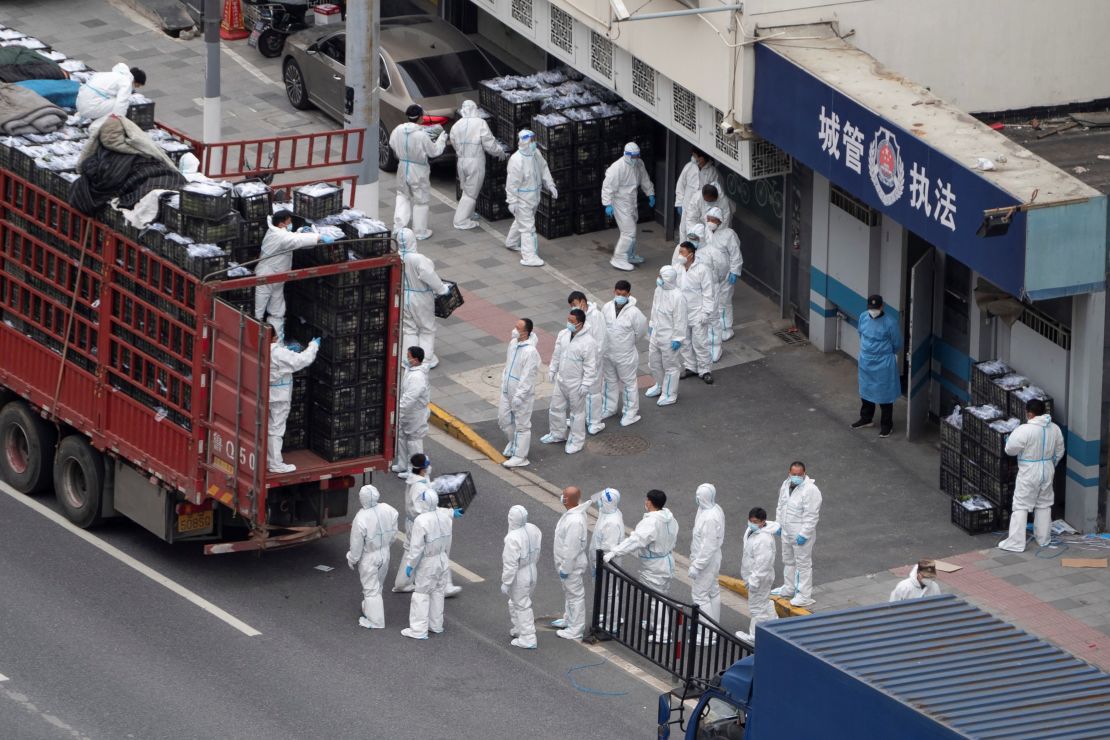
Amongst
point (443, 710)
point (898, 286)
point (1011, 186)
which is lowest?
point (443, 710)

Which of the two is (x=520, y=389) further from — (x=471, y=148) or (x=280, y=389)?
(x=471, y=148)

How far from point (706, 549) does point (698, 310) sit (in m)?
5.37

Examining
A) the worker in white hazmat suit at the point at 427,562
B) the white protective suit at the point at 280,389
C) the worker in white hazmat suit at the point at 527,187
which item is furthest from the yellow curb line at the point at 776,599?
the worker in white hazmat suit at the point at 527,187

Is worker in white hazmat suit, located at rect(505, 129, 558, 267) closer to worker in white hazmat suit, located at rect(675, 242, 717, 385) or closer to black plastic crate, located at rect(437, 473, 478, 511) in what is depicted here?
worker in white hazmat suit, located at rect(675, 242, 717, 385)

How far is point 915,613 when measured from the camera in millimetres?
15766

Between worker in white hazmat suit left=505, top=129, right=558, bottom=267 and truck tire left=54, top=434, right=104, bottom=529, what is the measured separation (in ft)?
25.8

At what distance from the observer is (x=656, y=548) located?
20.3m

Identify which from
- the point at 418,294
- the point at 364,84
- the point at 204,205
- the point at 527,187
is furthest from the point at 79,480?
the point at 527,187

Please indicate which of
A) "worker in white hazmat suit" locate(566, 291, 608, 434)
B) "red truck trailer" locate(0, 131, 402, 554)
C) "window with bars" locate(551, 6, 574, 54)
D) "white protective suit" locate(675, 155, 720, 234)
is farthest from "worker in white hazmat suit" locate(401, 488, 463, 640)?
"window with bars" locate(551, 6, 574, 54)

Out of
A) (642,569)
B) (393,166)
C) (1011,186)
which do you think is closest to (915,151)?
(1011,186)

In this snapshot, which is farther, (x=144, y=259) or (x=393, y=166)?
(x=393, y=166)

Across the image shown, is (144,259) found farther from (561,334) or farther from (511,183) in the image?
(511,183)

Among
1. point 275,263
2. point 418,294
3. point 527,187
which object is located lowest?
point 418,294

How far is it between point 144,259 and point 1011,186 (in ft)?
24.9
